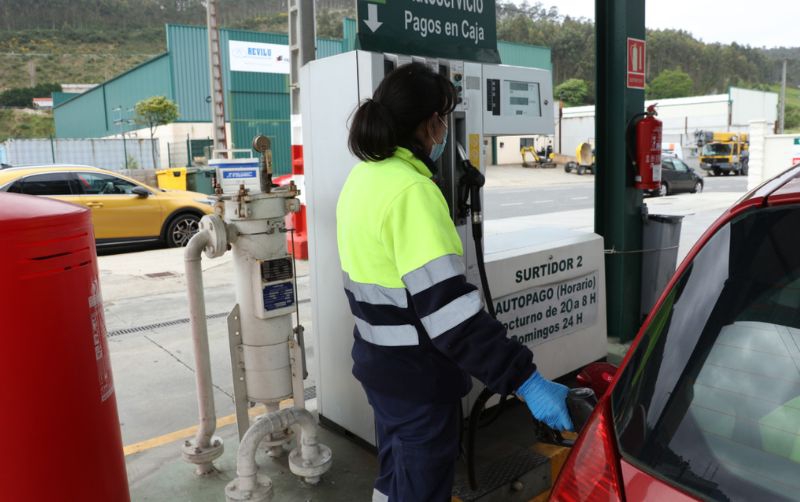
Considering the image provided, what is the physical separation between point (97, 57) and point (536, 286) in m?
121

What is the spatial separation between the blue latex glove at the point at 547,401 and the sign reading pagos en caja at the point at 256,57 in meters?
31.0

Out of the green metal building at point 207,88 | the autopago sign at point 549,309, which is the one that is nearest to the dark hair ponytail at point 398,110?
the autopago sign at point 549,309

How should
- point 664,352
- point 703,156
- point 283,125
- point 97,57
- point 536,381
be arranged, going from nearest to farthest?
point 664,352 < point 536,381 < point 283,125 < point 703,156 < point 97,57

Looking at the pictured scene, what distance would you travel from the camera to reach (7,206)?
7.23ft

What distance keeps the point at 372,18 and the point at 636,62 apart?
242 centimetres

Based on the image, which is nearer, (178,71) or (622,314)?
(622,314)

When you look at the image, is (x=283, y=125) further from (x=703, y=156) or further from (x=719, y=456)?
(x=719, y=456)

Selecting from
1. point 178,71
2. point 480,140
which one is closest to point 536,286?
point 480,140

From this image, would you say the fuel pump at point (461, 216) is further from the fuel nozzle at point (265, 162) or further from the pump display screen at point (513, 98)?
the fuel nozzle at point (265, 162)

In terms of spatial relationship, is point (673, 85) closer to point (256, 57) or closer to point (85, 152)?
point (256, 57)

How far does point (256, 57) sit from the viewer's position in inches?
1224

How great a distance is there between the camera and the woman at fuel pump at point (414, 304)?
191 centimetres

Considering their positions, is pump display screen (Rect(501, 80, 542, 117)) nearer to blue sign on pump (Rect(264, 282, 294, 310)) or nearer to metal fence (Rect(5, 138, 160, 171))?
blue sign on pump (Rect(264, 282, 294, 310))

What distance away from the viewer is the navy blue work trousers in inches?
84.8
